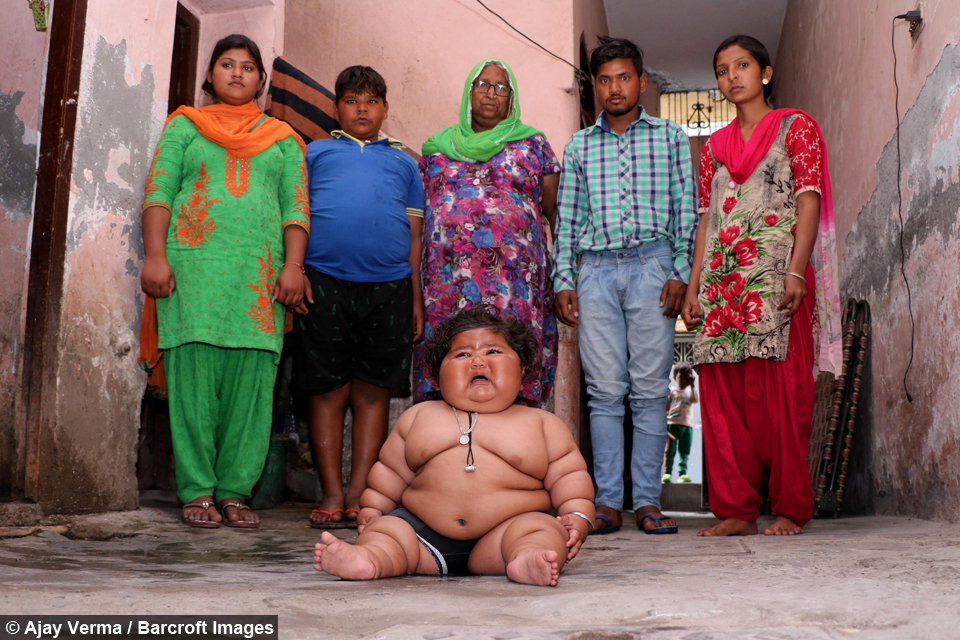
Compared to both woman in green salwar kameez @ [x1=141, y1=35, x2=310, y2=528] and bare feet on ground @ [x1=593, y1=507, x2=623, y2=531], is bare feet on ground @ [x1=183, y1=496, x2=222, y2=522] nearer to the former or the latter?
woman in green salwar kameez @ [x1=141, y1=35, x2=310, y2=528]

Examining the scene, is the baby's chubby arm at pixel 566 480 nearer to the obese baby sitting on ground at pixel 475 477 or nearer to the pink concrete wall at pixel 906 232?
the obese baby sitting on ground at pixel 475 477

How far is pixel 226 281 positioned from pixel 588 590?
197 cm

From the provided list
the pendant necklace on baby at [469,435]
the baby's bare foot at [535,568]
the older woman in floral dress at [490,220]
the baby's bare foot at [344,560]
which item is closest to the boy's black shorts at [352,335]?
the older woman in floral dress at [490,220]

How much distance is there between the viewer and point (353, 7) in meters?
5.25

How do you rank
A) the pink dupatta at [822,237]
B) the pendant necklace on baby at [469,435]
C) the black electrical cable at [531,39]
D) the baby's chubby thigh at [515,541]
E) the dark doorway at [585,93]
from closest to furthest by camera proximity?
the baby's chubby thigh at [515,541] < the pendant necklace on baby at [469,435] < the pink dupatta at [822,237] < the black electrical cable at [531,39] < the dark doorway at [585,93]

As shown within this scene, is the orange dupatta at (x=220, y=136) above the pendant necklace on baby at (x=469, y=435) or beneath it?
above

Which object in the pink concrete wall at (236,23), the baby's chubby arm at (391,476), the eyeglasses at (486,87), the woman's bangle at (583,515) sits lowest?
the woman's bangle at (583,515)

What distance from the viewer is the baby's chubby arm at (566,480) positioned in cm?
202

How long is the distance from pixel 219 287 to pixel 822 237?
7.35 feet

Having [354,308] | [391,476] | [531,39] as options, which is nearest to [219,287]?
[354,308]

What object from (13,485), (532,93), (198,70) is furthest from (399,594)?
(532,93)

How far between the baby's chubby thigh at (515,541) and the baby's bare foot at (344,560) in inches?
12.4

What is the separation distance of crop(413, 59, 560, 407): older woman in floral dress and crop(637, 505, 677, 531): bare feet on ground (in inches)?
23.1

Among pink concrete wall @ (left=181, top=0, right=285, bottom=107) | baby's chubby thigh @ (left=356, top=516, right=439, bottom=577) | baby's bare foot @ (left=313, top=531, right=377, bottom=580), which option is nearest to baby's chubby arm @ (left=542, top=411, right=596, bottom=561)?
baby's chubby thigh @ (left=356, top=516, right=439, bottom=577)
